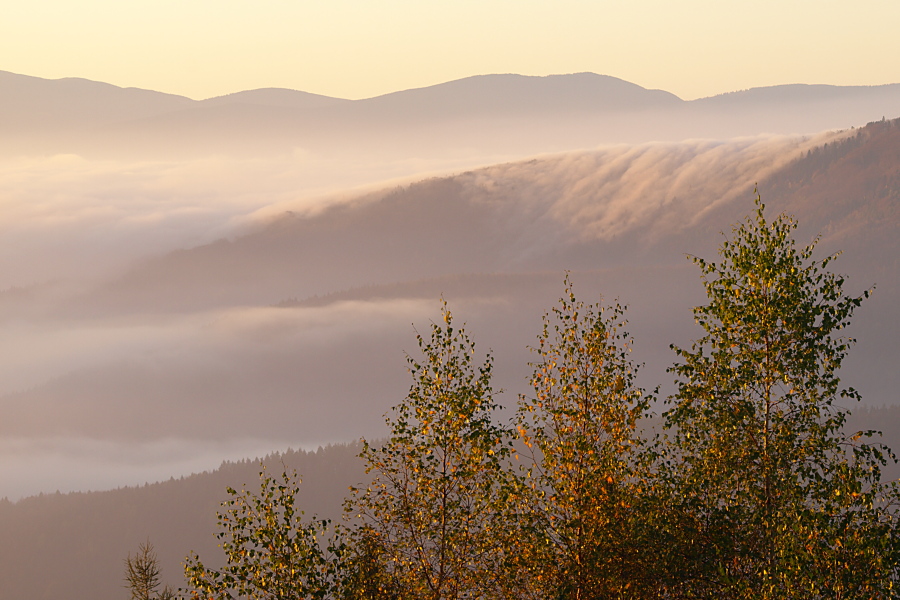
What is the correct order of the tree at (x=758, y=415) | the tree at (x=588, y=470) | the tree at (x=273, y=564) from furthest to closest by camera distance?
the tree at (x=588, y=470)
the tree at (x=273, y=564)
the tree at (x=758, y=415)

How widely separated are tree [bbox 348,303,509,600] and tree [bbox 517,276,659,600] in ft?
4.05

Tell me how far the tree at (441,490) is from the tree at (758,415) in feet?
17.2

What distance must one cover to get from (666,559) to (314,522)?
978 centimetres

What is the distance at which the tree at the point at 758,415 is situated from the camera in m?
26.4

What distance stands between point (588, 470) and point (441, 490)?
13.6 ft

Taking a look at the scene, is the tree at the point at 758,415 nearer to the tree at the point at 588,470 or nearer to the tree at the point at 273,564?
the tree at the point at 588,470

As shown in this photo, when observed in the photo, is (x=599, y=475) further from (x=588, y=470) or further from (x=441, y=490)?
(x=441, y=490)

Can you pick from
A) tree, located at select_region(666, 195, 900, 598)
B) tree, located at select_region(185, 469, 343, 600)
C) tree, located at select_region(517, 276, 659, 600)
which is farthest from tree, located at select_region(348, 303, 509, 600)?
tree, located at select_region(666, 195, 900, 598)

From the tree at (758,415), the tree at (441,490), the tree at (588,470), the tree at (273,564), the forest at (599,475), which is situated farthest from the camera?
the tree at (441,490)

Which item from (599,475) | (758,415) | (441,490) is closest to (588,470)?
(599,475)

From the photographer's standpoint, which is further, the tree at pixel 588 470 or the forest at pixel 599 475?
the tree at pixel 588 470

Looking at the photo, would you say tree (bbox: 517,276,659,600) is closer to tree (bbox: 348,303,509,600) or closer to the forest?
the forest

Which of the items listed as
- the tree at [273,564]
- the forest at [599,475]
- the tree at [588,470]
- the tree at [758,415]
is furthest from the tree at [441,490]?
the tree at [758,415]

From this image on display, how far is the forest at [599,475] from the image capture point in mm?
27078
